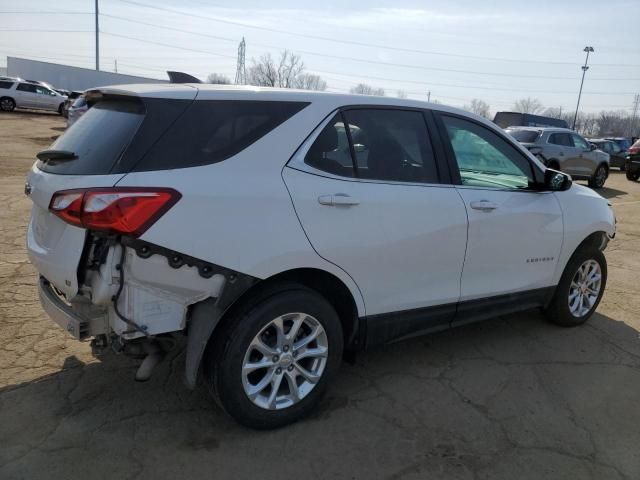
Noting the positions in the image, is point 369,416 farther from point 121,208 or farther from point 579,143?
point 579,143

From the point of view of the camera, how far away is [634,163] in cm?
1948

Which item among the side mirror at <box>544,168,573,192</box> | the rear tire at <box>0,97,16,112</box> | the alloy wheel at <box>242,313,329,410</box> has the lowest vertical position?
the alloy wheel at <box>242,313,329,410</box>

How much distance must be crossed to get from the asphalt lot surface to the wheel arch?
414mm

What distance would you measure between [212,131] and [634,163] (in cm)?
2068

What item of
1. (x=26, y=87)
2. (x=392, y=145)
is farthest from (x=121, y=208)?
(x=26, y=87)

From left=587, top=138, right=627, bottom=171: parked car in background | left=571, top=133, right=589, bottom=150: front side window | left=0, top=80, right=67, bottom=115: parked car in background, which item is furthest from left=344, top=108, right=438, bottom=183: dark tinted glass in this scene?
left=0, top=80, right=67, bottom=115: parked car in background

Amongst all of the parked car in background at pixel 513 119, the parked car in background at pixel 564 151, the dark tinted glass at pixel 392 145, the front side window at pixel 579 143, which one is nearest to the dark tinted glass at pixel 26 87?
the parked car in background at pixel 513 119

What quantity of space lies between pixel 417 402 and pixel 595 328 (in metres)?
2.32

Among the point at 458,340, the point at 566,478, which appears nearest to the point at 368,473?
the point at 566,478

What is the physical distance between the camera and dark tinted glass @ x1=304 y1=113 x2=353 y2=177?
9.69 feet

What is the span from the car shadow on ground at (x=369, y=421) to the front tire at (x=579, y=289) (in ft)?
1.91

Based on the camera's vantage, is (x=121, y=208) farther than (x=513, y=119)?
No

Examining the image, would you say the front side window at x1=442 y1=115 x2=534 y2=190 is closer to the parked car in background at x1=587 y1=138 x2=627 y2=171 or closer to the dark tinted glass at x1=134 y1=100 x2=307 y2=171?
the dark tinted glass at x1=134 y1=100 x2=307 y2=171

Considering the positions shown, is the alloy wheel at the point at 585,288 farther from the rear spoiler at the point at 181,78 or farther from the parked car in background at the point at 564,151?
the parked car in background at the point at 564,151
